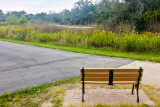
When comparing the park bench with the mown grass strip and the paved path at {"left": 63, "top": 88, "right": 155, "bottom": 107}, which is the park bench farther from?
the mown grass strip

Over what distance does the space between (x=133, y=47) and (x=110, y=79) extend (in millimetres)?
6411

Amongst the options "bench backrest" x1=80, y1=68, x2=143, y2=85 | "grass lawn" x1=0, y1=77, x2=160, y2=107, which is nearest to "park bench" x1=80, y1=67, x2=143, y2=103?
"bench backrest" x1=80, y1=68, x2=143, y2=85

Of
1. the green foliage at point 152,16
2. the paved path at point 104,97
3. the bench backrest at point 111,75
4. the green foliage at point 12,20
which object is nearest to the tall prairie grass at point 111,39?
the green foliage at point 152,16

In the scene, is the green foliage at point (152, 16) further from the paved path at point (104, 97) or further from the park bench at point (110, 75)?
the park bench at point (110, 75)

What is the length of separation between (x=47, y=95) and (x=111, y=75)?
1.63m

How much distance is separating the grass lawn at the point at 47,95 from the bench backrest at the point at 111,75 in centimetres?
57

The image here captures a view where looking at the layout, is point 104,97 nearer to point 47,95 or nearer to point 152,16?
point 47,95

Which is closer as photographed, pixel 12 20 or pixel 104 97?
pixel 104 97

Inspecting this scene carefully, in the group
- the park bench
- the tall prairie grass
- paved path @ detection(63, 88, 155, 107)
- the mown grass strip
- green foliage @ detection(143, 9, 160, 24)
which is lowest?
paved path @ detection(63, 88, 155, 107)

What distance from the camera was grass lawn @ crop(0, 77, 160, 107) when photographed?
347cm

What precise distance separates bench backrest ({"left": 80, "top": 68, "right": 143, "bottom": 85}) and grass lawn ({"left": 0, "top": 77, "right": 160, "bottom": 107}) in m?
0.57

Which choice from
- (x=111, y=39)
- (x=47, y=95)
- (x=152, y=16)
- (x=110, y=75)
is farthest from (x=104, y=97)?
(x=152, y=16)

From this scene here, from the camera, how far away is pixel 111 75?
11.6 feet

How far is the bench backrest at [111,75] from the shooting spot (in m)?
3.48
